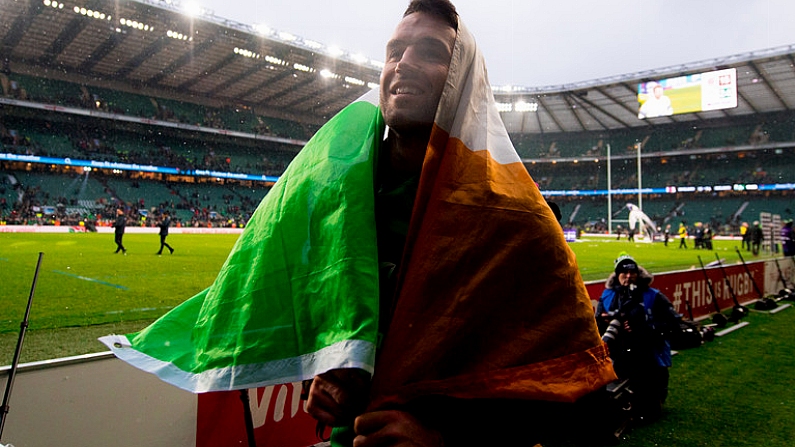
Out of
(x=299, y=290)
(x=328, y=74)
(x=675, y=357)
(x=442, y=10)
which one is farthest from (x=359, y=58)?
(x=299, y=290)

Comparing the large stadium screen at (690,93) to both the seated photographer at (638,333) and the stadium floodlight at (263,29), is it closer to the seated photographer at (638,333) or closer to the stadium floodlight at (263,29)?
the stadium floodlight at (263,29)

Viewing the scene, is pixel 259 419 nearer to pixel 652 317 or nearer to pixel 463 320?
pixel 463 320

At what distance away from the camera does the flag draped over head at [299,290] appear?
2.96 ft

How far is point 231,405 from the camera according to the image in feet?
10.9

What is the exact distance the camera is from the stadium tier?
105 feet

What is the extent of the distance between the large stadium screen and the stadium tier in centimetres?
58

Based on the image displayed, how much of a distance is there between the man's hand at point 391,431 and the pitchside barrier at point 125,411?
2623 millimetres

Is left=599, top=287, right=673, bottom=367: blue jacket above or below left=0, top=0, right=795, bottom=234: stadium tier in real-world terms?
below

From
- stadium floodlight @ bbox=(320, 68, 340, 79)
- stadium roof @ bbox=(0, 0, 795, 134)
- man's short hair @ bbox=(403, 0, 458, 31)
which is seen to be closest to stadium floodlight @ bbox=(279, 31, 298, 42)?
stadium roof @ bbox=(0, 0, 795, 134)

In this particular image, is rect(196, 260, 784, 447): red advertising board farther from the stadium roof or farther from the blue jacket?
the stadium roof

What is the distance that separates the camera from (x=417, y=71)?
3.54ft

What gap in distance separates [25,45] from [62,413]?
123 ft

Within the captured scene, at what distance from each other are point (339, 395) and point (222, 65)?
3797 cm

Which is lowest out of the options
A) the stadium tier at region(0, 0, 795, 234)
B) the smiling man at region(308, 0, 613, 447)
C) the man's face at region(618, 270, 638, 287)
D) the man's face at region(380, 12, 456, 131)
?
the man's face at region(618, 270, 638, 287)
